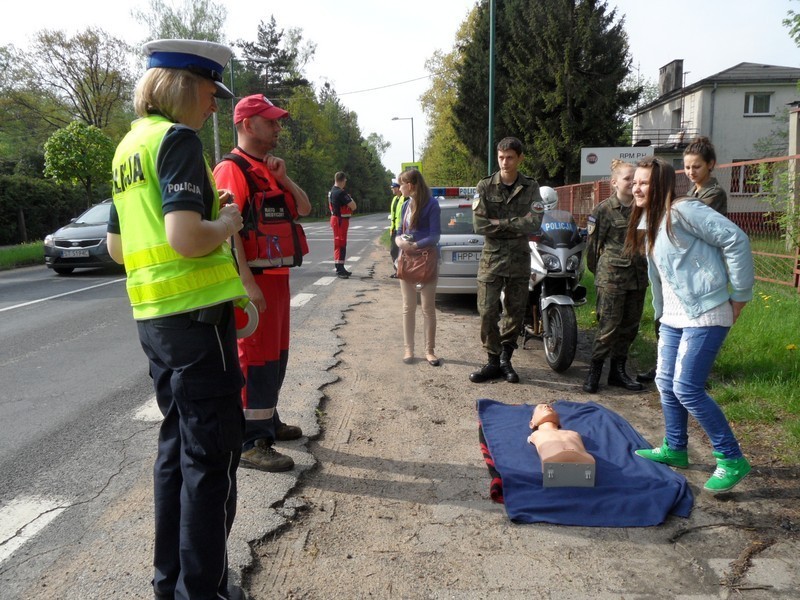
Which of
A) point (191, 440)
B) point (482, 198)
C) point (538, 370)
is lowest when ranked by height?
point (538, 370)

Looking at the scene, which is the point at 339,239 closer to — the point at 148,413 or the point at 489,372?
the point at 489,372

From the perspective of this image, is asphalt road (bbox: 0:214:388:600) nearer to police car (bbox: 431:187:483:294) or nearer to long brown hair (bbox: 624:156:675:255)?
police car (bbox: 431:187:483:294)

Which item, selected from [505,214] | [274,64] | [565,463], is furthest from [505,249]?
[274,64]

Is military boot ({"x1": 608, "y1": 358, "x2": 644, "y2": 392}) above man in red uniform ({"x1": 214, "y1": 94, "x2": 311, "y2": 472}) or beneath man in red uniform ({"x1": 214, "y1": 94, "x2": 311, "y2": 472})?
beneath

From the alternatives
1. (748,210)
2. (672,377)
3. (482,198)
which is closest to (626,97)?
(748,210)

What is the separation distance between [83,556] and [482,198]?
407 centimetres

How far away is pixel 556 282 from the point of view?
19.9ft

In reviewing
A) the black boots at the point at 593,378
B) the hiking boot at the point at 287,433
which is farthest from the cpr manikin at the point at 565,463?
the black boots at the point at 593,378

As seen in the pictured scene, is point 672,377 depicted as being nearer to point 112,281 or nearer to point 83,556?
point 83,556

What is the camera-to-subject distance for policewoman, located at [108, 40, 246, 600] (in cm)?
203


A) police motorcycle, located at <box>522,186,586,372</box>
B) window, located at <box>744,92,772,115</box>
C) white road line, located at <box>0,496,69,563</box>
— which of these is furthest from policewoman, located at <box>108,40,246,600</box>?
window, located at <box>744,92,772,115</box>

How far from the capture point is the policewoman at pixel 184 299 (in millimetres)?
2033

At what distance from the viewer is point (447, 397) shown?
5070 mm

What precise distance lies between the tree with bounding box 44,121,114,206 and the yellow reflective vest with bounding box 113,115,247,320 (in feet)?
62.5
